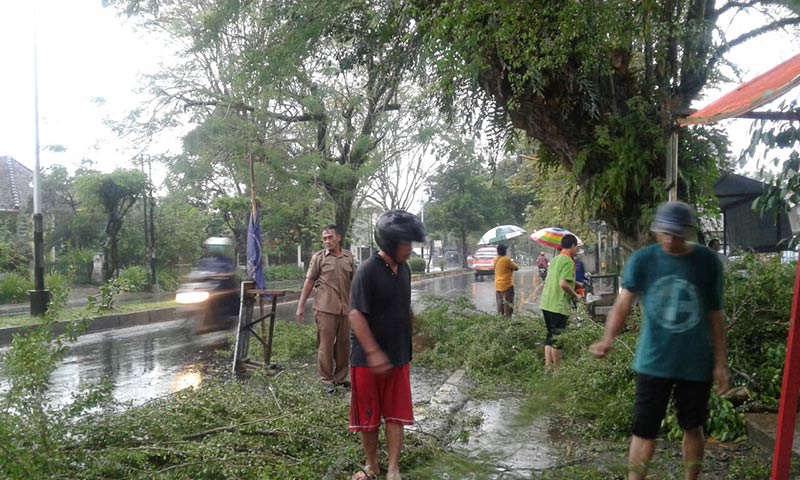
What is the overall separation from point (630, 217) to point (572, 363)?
3.09m

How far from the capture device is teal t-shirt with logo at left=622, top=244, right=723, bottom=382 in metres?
3.32

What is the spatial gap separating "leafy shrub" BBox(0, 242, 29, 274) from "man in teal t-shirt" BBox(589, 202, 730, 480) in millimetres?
23211

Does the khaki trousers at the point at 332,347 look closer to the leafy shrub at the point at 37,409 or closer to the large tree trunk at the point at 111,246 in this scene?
the leafy shrub at the point at 37,409

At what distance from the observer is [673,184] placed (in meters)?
7.39

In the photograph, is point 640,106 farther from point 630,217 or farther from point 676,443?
point 676,443

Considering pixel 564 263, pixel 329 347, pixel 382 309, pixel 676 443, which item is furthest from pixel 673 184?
pixel 382 309

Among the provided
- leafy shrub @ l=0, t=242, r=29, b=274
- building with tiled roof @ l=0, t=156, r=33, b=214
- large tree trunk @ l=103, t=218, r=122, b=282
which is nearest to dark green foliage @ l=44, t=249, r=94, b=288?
leafy shrub @ l=0, t=242, r=29, b=274

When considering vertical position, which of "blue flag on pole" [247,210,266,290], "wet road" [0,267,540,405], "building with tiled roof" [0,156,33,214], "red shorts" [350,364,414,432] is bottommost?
"wet road" [0,267,540,405]

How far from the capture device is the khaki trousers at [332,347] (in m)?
6.59

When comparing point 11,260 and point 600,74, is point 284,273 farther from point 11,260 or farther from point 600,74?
point 600,74

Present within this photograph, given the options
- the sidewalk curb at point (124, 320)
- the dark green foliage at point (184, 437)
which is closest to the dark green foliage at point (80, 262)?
the sidewalk curb at point (124, 320)

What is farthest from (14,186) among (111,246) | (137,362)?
(137,362)

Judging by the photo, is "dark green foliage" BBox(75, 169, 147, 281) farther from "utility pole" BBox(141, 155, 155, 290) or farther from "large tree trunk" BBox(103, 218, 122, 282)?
"utility pole" BBox(141, 155, 155, 290)

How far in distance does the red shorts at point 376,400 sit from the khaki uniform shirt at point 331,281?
2.73 meters
